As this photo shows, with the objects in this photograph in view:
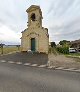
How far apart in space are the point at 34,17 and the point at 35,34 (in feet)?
11.1

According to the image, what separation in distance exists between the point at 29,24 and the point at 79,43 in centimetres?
3535

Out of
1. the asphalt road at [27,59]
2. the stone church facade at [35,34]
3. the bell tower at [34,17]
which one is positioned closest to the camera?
the asphalt road at [27,59]

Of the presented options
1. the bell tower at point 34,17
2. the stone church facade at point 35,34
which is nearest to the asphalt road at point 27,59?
the stone church facade at point 35,34

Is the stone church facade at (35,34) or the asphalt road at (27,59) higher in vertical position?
the stone church facade at (35,34)

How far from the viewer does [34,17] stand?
29500 mm

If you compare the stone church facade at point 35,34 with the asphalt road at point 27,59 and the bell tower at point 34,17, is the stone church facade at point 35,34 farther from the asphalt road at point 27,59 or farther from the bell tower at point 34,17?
the asphalt road at point 27,59

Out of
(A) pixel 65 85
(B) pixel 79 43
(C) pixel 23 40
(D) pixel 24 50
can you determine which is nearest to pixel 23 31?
(C) pixel 23 40

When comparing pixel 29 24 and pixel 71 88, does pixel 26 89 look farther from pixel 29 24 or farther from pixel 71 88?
pixel 29 24

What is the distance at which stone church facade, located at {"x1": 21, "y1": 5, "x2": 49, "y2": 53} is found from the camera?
92.4ft

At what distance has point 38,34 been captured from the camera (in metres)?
28.3

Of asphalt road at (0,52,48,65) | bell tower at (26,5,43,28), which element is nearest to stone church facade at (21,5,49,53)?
bell tower at (26,5,43,28)

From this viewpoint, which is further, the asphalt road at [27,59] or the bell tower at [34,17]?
the bell tower at [34,17]

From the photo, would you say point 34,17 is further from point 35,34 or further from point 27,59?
point 27,59

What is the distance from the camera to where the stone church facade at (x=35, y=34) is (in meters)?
28.2
